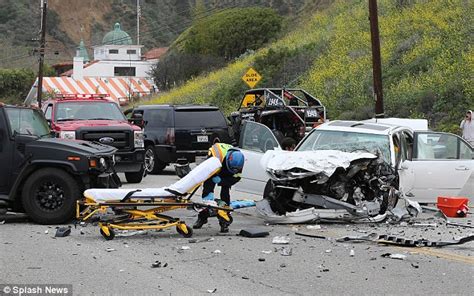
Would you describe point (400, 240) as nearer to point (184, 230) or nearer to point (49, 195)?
point (184, 230)

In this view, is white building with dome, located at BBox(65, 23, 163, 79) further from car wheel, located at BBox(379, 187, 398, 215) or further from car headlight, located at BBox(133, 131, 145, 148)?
car wheel, located at BBox(379, 187, 398, 215)

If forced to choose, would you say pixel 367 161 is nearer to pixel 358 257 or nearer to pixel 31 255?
pixel 358 257

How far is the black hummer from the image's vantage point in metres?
10.5

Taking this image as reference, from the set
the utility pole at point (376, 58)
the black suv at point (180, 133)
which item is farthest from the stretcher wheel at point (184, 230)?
the utility pole at point (376, 58)

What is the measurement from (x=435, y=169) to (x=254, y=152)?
3.12 meters

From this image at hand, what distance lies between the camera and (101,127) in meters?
16.1

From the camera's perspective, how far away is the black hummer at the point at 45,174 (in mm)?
10547

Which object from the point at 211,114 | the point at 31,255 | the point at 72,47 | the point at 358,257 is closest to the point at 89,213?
the point at 31,255

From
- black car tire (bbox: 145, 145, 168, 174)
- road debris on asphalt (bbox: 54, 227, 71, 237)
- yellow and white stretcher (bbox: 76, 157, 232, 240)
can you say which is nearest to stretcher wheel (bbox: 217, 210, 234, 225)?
yellow and white stretcher (bbox: 76, 157, 232, 240)

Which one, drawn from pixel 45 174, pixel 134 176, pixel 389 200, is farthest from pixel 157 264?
pixel 134 176

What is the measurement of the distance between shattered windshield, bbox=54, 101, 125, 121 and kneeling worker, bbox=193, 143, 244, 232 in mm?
7695

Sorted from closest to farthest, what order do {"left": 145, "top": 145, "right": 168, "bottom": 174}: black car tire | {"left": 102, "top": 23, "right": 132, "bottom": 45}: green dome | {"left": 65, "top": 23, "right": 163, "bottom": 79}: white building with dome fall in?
{"left": 145, "top": 145, "right": 168, "bottom": 174}: black car tire → {"left": 65, "top": 23, "right": 163, "bottom": 79}: white building with dome → {"left": 102, "top": 23, "right": 132, "bottom": 45}: green dome

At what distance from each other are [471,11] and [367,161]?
80.2 feet

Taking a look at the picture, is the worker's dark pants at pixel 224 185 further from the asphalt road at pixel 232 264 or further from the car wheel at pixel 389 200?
the car wheel at pixel 389 200
